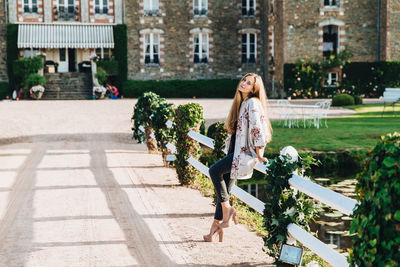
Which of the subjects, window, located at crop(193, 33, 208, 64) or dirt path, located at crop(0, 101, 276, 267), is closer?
dirt path, located at crop(0, 101, 276, 267)

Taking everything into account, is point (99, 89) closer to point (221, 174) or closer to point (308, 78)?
point (308, 78)

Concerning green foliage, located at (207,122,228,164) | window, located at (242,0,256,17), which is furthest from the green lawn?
window, located at (242,0,256,17)

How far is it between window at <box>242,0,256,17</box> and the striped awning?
280 inches

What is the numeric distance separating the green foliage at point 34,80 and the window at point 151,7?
259 inches

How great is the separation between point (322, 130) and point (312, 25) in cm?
1366

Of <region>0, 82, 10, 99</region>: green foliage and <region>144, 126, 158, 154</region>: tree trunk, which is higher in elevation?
<region>0, 82, 10, 99</region>: green foliage

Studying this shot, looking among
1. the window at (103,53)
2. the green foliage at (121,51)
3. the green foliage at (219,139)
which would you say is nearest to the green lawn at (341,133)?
the green foliage at (219,139)

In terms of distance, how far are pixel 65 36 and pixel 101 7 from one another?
242 centimetres

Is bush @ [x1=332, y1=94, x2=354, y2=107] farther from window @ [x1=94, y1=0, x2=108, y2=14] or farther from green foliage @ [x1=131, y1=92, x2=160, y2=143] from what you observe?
window @ [x1=94, y1=0, x2=108, y2=14]

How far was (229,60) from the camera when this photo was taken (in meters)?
29.9

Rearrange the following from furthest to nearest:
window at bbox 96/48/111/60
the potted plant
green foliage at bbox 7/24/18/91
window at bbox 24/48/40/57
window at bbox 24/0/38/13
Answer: window at bbox 96/48/111/60, window at bbox 24/48/40/57, window at bbox 24/0/38/13, green foliage at bbox 7/24/18/91, the potted plant

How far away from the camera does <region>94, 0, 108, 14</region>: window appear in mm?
28906

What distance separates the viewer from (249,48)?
1181 inches

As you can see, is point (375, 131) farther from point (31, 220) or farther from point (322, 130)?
point (31, 220)
